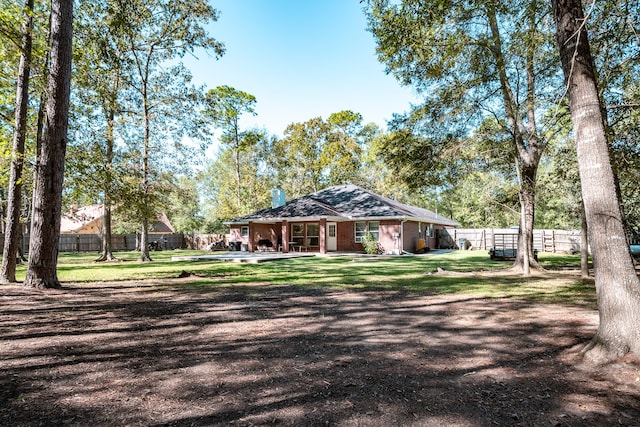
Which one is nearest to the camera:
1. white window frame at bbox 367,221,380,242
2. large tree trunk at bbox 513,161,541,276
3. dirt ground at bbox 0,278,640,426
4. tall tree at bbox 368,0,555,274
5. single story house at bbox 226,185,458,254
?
dirt ground at bbox 0,278,640,426

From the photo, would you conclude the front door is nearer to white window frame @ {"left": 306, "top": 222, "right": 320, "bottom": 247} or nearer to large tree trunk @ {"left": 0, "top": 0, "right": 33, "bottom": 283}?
white window frame @ {"left": 306, "top": 222, "right": 320, "bottom": 247}

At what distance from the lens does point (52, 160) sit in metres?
7.67

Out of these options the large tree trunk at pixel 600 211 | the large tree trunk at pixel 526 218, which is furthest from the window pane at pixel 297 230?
the large tree trunk at pixel 600 211

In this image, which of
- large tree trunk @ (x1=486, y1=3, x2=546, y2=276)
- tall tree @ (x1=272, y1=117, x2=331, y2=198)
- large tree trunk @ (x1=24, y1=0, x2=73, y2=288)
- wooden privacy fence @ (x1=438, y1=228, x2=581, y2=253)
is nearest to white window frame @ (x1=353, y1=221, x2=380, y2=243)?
wooden privacy fence @ (x1=438, y1=228, x2=581, y2=253)

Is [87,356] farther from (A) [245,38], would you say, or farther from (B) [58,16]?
(A) [245,38]

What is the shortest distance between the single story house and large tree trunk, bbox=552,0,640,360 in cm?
1745

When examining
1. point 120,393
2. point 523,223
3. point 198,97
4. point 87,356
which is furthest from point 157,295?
point 198,97

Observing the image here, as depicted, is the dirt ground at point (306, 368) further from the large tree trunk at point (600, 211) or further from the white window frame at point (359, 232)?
the white window frame at point (359, 232)

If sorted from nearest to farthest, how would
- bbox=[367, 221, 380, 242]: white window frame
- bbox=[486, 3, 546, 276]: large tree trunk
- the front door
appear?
bbox=[486, 3, 546, 276]: large tree trunk → bbox=[367, 221, 380, 242]: white window frame → the front door

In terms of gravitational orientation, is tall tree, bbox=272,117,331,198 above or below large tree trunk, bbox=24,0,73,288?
above

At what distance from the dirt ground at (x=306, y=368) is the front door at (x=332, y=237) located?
56.3 ft

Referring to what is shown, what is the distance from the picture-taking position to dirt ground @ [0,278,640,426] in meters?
2.58

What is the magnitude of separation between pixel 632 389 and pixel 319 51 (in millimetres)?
13619

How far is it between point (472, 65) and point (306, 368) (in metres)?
9.69
